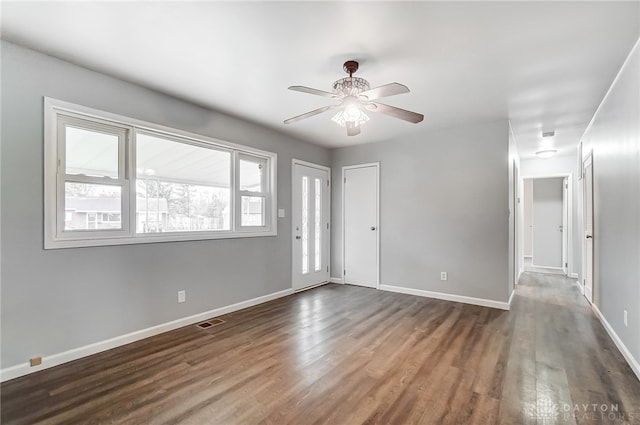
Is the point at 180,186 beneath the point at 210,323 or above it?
above

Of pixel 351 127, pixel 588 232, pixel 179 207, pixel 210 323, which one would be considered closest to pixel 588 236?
pixel 588 232

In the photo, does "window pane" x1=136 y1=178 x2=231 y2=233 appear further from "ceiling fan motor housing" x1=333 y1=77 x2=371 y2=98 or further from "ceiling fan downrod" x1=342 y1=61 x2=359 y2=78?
"ceiling fan downrod" x1=342 y1=61 x2=359 y2=78

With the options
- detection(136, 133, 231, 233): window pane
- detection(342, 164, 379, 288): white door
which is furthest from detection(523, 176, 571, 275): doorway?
detection(136, 133, 231, 233): window pane

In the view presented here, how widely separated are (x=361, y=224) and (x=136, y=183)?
3543mm

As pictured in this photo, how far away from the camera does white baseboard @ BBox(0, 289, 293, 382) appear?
7.40 ft

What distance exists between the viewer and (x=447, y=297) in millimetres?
4410

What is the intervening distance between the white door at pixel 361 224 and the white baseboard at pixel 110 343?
208cm

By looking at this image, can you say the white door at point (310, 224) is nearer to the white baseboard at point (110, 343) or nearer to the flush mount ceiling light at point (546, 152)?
the white baseboard at point (110, 343)

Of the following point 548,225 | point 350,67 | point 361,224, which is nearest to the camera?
point 350,67

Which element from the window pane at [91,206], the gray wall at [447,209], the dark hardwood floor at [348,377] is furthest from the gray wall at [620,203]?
the window pane at [91,206]

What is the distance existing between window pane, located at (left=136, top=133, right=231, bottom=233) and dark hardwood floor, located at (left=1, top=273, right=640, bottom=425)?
1.19 meters

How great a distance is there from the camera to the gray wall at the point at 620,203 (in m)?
2.34

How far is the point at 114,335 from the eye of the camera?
277 centimetres

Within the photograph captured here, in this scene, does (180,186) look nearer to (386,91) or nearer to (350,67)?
(350,67)
